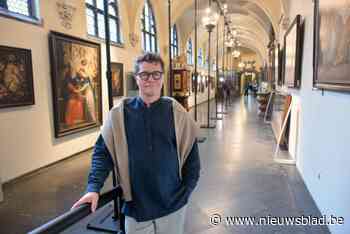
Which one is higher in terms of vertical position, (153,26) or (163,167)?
(153,26)

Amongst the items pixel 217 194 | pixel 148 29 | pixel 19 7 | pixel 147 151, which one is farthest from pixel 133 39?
pixel 147 151

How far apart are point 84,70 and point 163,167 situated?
15.2ft

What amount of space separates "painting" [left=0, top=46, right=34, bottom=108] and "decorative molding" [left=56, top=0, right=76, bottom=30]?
113 cm

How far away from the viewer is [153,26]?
387 inches

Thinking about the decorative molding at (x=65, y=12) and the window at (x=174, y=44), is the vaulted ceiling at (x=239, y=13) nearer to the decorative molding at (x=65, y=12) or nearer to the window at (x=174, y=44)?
the window at (x=174, y=44)

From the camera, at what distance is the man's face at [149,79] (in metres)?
1.24

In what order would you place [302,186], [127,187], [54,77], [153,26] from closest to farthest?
[127,187]
[302,186]
[54,77]
[153,26]

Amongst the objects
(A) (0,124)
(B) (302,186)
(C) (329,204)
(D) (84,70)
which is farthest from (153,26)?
(C) (329,204)

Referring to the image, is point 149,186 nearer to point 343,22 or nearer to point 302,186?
point 343,22

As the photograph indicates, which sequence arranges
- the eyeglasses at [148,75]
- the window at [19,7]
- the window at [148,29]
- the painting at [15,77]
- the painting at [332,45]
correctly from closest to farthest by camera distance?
the eyeglasses at [148,75], the painting at [332,45], the painting at [15,77], the window at [19,7], the window at [148,29]

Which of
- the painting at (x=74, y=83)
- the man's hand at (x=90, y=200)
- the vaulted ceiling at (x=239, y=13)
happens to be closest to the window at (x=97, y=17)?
the painting at (x=74, y=83)

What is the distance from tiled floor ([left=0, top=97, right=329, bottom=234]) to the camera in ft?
8.56

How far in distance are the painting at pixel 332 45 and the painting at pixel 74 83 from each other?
13.7 feet

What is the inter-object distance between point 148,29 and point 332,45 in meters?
8.01
